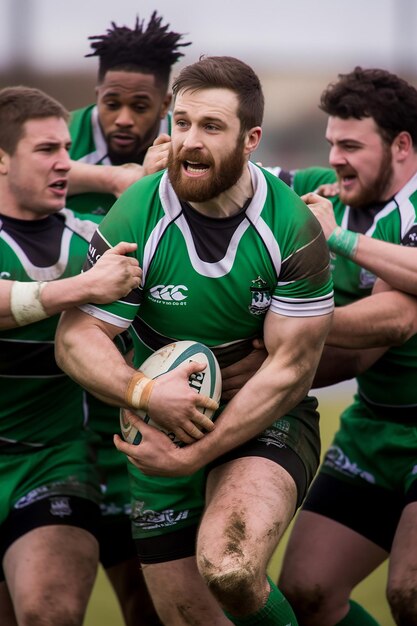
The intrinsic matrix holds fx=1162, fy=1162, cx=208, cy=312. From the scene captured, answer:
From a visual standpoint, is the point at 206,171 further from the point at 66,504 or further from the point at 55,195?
the point at 66,504

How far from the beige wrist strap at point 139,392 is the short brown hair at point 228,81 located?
1201 millimetres

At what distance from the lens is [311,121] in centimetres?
2622

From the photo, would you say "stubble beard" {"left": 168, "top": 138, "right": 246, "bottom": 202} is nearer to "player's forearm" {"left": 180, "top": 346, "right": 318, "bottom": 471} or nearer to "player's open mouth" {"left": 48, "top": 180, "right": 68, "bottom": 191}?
"player's forearm" {"left": 180, "top": 346, "right": 318, "bottom": 471}

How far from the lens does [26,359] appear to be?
6059 mm

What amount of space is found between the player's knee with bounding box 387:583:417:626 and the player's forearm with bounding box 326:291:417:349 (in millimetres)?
1206

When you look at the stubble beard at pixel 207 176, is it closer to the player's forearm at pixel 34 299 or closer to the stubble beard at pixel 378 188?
the player's forearm at pixel 34 299

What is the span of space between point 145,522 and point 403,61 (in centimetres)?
2175

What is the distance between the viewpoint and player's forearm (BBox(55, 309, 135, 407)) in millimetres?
5012

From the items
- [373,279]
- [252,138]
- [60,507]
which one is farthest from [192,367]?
[373,279]

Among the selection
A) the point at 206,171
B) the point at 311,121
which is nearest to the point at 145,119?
the point at 206,171

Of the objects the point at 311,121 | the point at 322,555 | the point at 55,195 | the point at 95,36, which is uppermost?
the point at 95,36

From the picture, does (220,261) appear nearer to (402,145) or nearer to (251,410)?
(251,410)

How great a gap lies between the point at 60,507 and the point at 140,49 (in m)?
2.81

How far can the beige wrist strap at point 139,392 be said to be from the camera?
4.95 m
